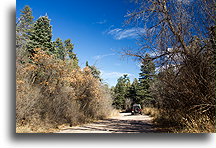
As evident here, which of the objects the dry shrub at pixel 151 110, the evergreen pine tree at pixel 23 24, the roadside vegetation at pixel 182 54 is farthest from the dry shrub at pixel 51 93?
the dry shrub at pixel 151 110

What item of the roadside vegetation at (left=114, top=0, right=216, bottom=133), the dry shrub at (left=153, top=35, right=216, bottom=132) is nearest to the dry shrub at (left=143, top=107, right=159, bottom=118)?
the roadside vegetation at (left=114, top=0, right=216, bottom=133)

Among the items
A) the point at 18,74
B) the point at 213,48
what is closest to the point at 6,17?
the point at 18,74

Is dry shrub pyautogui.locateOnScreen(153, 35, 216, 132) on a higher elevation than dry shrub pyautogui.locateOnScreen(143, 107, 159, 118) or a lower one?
higher

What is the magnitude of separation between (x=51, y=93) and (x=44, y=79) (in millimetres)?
679

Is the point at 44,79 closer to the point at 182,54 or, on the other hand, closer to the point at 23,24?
the point at 23,24

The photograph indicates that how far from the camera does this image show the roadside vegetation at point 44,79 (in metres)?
3.54

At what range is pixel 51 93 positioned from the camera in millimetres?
5480

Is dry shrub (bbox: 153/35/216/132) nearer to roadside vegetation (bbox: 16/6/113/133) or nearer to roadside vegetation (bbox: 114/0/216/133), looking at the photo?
roadside vegetation (bbox: 114/0/216/133)

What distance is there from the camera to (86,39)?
3.62 meters

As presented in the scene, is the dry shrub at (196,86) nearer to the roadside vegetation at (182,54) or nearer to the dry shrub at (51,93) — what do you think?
the roadside vegetation at (182,54)

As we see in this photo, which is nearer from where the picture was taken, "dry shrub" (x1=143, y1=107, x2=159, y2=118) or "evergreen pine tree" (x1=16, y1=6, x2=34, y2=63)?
"evergreen pine tree" (x1=16, y1=6, x2=34, y2=63)

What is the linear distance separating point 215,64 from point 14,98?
4225 mm

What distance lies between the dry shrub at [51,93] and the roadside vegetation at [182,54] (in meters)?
2.33

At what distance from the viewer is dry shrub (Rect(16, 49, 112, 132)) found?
3750 mm
